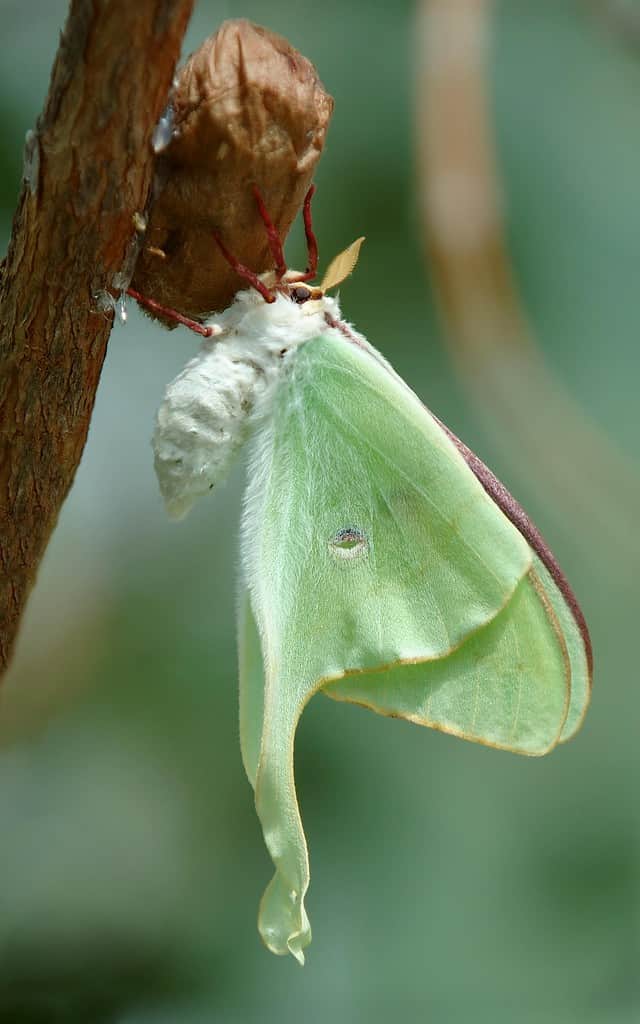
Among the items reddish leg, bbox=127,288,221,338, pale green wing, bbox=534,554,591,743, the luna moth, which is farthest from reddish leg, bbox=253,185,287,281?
pale green wing, bbox=534,554,591,743

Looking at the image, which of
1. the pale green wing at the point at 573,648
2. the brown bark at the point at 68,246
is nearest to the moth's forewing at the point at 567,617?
the pale green wing at the point at 573,648

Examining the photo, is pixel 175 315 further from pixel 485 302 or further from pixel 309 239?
pixel 485 302

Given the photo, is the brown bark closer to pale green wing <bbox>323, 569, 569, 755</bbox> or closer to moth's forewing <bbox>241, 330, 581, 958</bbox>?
moth's forewing <bbox>241, 330, 581, 958</bbox>

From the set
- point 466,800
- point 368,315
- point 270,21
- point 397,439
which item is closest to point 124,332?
point 368,315

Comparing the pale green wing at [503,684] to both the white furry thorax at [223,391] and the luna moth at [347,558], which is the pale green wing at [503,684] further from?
the white furry thorax at [223,391]

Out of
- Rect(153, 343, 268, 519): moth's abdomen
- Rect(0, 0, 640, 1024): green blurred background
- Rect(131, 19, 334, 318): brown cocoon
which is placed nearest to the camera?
Rect(131, 19, 334, 318): brown cocoon

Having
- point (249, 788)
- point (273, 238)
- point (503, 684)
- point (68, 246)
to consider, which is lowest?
point (249, 788)

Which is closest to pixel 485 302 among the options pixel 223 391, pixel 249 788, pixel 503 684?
pixel 249 788

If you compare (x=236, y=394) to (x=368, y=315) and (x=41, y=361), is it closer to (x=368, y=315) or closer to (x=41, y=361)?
(x=41, y=361)
